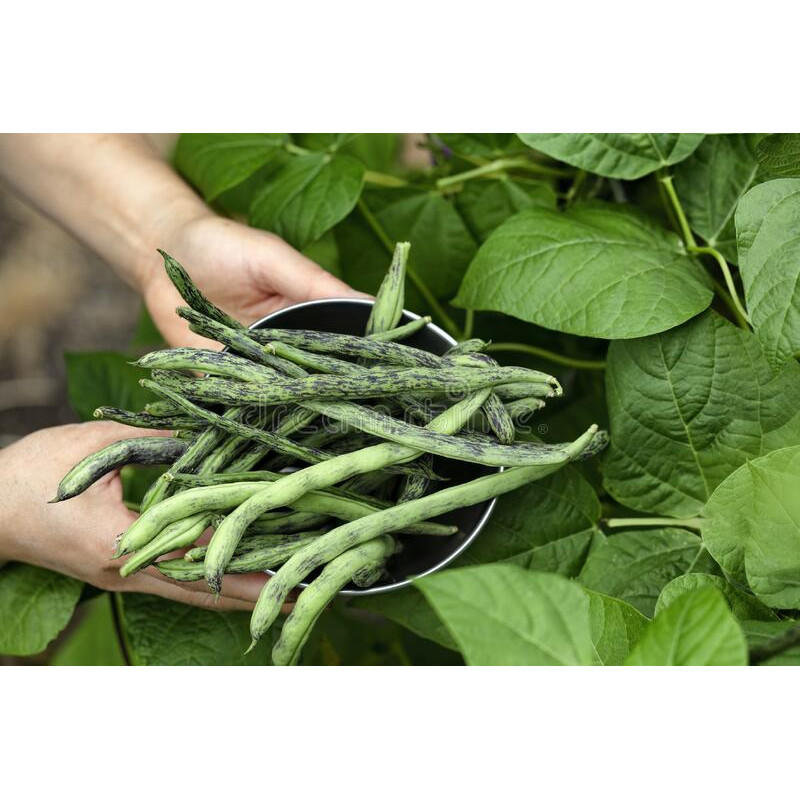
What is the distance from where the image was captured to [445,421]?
2.30ft

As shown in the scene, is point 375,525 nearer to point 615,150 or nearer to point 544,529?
point 544,529

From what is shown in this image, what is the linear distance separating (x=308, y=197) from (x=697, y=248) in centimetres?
43

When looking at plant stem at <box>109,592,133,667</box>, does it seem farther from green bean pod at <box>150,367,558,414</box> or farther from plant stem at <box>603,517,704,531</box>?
plant stem at <box>603,517,704,531</box>

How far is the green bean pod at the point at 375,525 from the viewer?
0.65 metres

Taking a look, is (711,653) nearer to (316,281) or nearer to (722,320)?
(722,320)

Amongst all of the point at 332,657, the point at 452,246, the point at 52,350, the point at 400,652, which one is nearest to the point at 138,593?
the point at 332,657

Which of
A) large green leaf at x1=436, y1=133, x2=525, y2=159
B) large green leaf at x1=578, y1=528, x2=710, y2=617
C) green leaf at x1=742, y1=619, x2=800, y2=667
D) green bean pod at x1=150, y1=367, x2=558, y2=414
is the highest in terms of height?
large green leaf at x1=436, y1=133, x2=525, y2=159

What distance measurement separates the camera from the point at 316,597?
2.16 feet

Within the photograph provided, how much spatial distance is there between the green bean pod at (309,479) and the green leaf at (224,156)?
395 mm

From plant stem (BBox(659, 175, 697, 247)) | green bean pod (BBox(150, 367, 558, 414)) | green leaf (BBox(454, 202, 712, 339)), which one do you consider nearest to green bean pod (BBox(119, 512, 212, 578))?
green bean pod (BBox(150, 367, 558, 414))

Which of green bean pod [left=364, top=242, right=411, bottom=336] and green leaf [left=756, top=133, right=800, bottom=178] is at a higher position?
green leaf [left=756, top=133, right=800, bottom=178]

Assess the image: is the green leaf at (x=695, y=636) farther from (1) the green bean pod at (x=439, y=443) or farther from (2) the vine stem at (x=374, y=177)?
(2) the vine stem at (x=374, y=177)

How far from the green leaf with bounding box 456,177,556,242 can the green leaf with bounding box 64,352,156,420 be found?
479mm

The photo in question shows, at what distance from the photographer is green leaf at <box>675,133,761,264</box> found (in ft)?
2.61
